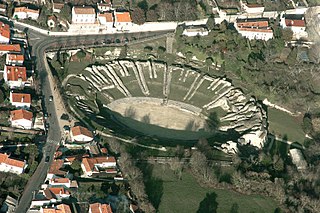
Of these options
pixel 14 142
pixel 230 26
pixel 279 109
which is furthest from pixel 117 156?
pixel 230 26

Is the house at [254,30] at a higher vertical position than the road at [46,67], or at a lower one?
higher

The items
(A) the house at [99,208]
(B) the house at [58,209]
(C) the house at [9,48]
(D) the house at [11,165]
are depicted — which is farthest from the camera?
(C) the house at [9,48]

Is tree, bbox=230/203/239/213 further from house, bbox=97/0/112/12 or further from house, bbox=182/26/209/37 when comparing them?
house, bbox=97/0/112/12

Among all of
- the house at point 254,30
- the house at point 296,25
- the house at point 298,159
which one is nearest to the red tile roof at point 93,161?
the house at point 298,159

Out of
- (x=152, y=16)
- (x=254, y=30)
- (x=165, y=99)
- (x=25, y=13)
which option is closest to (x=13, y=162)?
(x=165, y=99)

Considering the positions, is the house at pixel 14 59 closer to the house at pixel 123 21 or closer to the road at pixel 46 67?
the road at pixel 46 67

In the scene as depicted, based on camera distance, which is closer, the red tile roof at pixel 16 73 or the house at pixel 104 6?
the red tile roof at pixel 16 73

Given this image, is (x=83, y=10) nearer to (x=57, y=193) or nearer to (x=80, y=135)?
(x=80, y=135)
